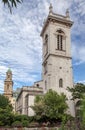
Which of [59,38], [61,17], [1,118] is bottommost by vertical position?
[1,118]

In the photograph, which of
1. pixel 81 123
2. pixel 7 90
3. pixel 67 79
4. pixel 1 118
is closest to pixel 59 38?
pixel 67 79

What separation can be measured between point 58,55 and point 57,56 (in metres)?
0.32

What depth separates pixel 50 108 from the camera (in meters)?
45.6

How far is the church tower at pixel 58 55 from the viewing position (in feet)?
179

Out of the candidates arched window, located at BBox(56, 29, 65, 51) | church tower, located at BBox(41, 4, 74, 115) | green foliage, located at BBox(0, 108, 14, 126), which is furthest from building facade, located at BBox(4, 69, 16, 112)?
green foliage, located at BBox(0, 108, 14, 126)

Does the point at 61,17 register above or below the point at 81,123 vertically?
above

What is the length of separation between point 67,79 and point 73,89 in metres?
5.55

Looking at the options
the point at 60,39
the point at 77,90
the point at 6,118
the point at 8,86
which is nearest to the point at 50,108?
the point at 77,90

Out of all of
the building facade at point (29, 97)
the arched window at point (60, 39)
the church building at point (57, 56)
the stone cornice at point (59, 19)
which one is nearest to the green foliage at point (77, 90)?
the church building at point (57, 56)

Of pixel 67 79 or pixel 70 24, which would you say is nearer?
pixel 67 79

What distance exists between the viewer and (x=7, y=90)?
11069 centimetres

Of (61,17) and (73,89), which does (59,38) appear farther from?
(73,89)

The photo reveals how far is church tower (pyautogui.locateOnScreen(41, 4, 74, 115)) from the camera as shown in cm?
5466

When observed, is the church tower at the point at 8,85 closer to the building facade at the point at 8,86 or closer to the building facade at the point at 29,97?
the building facade at the point at 8,86
